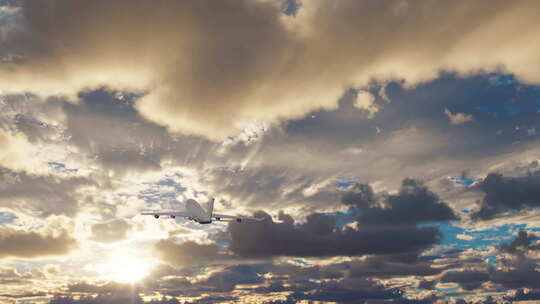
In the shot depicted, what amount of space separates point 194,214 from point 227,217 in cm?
1788

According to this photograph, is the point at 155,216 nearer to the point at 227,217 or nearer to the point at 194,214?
the point at 194,214

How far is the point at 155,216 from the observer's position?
166125 millimetres

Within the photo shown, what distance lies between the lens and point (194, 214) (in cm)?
17450

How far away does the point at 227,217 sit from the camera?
166500 millimetres

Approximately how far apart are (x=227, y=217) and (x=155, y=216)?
103 feet

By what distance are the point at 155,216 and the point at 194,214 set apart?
1748 cm

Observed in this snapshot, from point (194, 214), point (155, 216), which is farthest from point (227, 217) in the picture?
point (155, 216)
